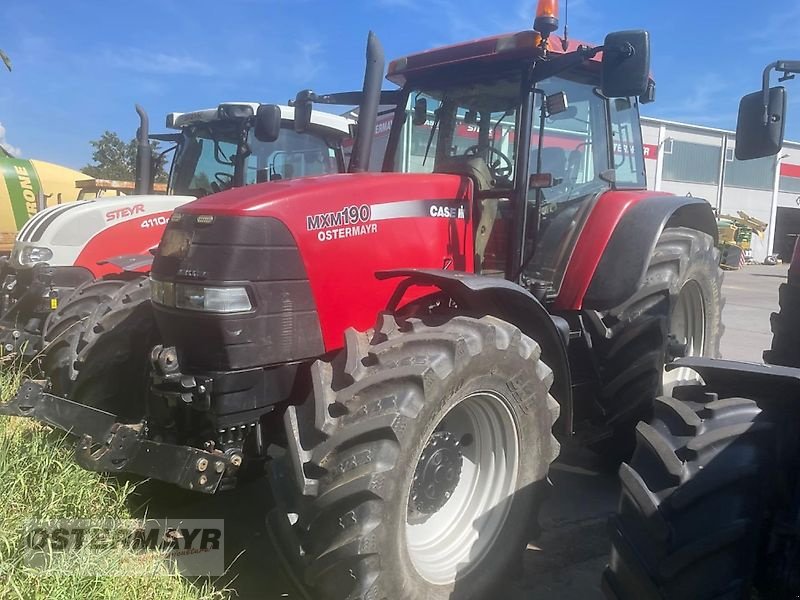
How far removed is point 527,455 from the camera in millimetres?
3043

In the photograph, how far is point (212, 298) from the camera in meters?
2.57

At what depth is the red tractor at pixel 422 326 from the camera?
8.00 ft

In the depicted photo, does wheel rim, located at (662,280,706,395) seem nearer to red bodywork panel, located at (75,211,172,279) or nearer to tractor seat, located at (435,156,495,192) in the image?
tractor seat, located at (435,156,495,192)

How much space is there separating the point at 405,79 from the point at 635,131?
163cm

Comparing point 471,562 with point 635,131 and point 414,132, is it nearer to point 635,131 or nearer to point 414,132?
point 414,132

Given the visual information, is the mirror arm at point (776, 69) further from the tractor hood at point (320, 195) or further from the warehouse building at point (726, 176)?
the warehouse building at point (726, 176)

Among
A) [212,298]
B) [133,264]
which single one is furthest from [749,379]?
[133,264]

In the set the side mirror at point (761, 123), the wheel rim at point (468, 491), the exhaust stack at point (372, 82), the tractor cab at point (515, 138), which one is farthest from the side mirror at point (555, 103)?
the wheel rim at point (468, 491)

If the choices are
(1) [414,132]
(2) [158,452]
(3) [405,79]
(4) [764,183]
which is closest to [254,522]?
(2) [158,452]

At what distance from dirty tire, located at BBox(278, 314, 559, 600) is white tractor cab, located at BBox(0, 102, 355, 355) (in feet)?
7.89

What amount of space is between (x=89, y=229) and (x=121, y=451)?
11.6ft

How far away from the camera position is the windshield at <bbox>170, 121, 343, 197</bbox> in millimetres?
6160

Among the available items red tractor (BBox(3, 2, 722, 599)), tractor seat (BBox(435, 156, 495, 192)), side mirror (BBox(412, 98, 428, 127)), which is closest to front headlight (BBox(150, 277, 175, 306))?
red tractor (BBox(3, 2, 722, 599))

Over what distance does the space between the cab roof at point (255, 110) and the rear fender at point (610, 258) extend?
3.42m
